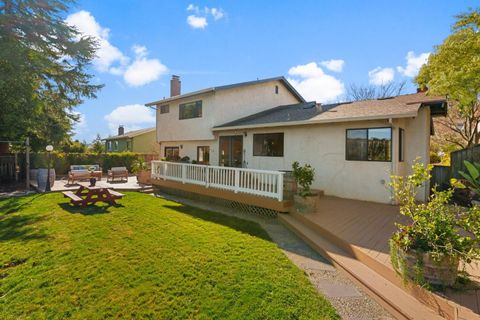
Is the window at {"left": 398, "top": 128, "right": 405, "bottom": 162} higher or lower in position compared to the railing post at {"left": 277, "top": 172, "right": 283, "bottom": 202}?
higher

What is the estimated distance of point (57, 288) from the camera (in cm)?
379

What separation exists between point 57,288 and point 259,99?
1385cm

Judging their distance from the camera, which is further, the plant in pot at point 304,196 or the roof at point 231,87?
the roof at point 231,87

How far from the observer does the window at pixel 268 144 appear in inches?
465

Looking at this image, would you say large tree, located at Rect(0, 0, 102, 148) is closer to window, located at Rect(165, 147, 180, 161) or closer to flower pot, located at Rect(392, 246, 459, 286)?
window, located at Rect(165, 147, 180, 161)

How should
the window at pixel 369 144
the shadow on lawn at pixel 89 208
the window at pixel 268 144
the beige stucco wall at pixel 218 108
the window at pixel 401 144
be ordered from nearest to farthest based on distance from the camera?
the shadow on lawn at pixel 89 208 → the window at pixel 369 144 → the window at pixel 401 144 → the window at pixel 268 144 → the beige stucco wall at pixel 218 108

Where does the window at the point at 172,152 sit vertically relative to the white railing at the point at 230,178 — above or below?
above

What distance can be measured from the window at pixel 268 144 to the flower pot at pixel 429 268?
8419 mm

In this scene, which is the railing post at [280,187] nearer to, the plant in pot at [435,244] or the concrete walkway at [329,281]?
the concrete walkway at [329,281]

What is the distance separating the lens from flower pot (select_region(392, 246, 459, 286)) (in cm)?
328

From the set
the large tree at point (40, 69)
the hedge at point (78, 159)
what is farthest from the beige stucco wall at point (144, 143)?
the large tree at point (40, 69)

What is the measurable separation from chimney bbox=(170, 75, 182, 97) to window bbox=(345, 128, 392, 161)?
13.8m

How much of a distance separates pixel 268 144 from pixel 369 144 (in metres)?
4.64

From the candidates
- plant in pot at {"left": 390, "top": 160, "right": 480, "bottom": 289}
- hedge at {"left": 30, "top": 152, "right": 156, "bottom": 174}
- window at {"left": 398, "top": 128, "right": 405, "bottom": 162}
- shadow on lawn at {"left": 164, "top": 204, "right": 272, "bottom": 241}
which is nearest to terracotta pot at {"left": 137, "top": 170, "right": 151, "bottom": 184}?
shadow on lawn at {"left": 164, "top": 204, "right": 272, "bottom": 241}
